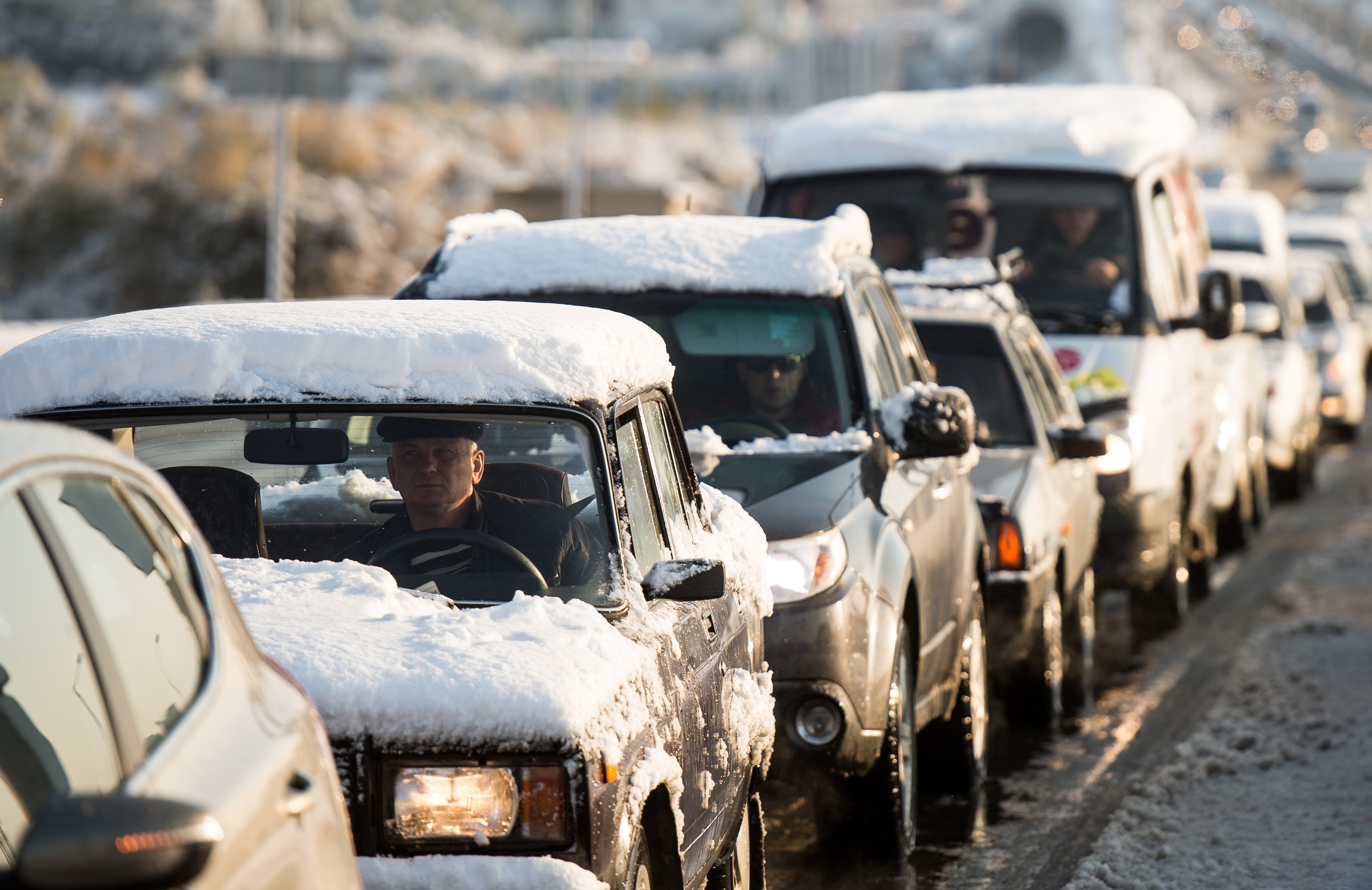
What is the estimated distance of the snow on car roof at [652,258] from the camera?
7.21 m

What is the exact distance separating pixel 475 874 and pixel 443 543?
3.37 feet

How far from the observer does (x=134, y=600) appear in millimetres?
2848

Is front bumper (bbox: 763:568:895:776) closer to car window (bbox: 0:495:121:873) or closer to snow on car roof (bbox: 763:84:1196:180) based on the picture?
car window (bbox: 0:495:121:873)

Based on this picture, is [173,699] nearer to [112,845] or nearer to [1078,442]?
[112,845]

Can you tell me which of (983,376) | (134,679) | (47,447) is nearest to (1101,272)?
(983,376)

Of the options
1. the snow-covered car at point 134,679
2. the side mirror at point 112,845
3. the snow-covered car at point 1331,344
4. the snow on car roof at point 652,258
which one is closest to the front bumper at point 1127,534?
the snow on car roof at point 652,258

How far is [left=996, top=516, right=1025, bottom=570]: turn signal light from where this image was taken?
8500 millimetres

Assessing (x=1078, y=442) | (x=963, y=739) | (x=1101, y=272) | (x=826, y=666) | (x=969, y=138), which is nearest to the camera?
(x=826, y=666)

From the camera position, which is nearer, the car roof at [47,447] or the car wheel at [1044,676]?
the car roof at [47,447]

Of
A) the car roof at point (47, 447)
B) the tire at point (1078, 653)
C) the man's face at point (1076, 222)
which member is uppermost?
the man's face at point (1076, 222)

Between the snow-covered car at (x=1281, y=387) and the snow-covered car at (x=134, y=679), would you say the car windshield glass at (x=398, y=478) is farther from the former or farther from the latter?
the snow-covered car at (x=1281, y=387)

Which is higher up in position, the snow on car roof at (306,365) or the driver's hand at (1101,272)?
the driver's hand at (1101,272)

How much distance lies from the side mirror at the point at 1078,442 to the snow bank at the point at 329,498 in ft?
16.9

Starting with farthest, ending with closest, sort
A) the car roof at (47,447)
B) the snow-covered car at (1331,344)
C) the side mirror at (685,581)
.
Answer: the snow-covered car at (1331,344) < the side mirror at (685,581) < the car roof at (47,447)
